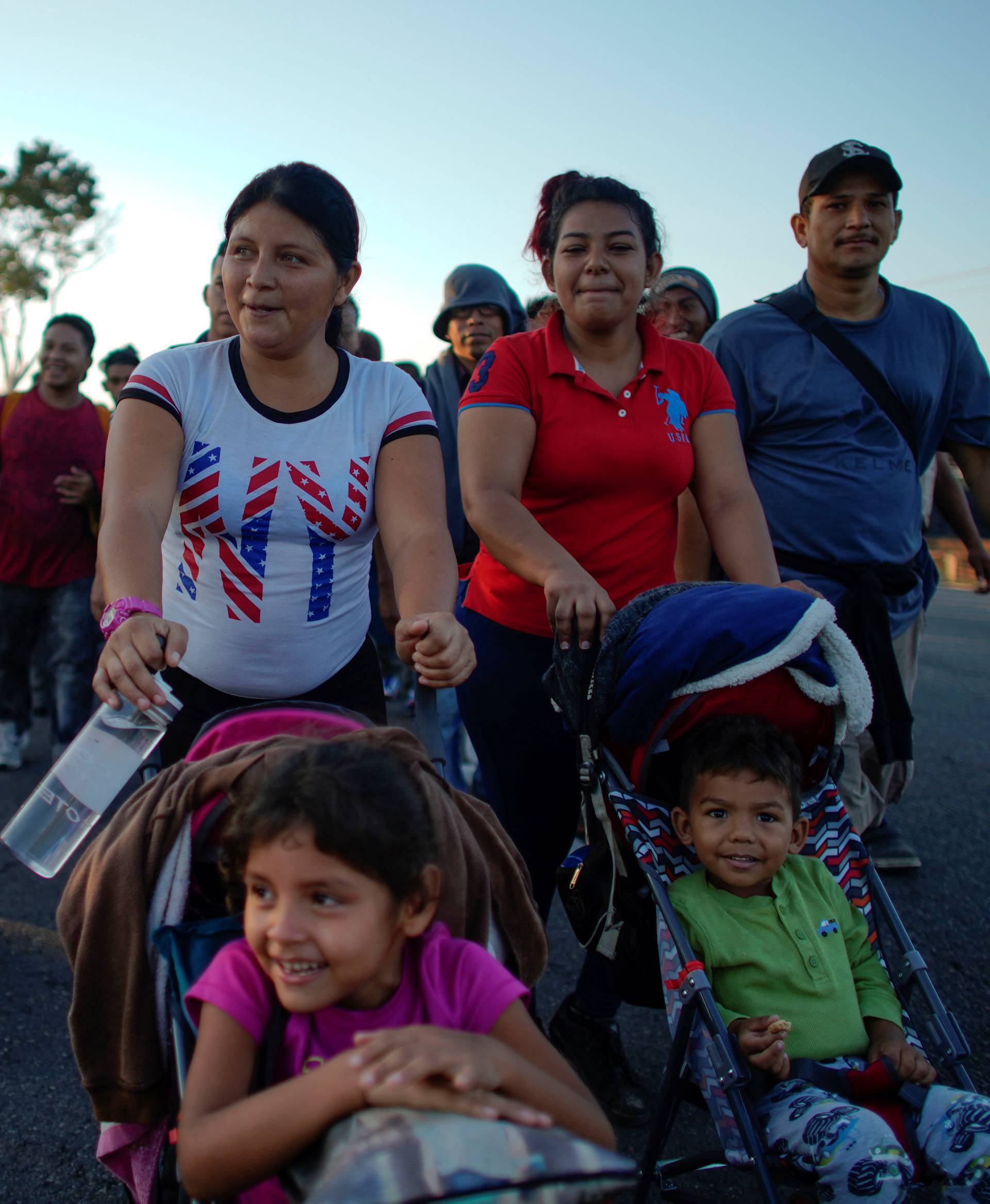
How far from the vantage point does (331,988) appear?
1.50 m

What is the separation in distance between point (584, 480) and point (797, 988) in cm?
130

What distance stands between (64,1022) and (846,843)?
2359 mm

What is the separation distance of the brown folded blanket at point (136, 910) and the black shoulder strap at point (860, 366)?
2.38 meters

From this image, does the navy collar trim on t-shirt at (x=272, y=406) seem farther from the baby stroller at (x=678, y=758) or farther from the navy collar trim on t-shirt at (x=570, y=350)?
the baby stroller at (x=678, y=758)

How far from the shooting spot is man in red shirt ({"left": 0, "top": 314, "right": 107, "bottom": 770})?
210 inches

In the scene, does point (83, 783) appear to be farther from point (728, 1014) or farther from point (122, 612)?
point (728, 1014)

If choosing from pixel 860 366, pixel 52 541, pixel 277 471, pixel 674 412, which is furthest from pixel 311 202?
pixel 52 541

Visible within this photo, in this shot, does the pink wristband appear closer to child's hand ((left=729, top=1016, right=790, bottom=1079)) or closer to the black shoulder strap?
child's hand ((left=729, top=1016, right=790, bottom=1079))

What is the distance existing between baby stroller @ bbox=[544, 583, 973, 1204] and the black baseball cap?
6.03ft

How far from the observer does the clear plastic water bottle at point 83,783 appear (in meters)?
1.79

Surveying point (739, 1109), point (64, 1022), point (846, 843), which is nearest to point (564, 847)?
point (846, 843)

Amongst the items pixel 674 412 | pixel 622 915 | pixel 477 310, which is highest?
pixel 477 310

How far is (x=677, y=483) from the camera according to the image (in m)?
2.76

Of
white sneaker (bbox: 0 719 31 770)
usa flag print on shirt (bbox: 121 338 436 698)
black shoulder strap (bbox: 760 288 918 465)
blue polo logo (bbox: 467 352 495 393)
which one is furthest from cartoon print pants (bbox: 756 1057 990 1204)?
white sneaker (bbox: 0 719 31 770)
